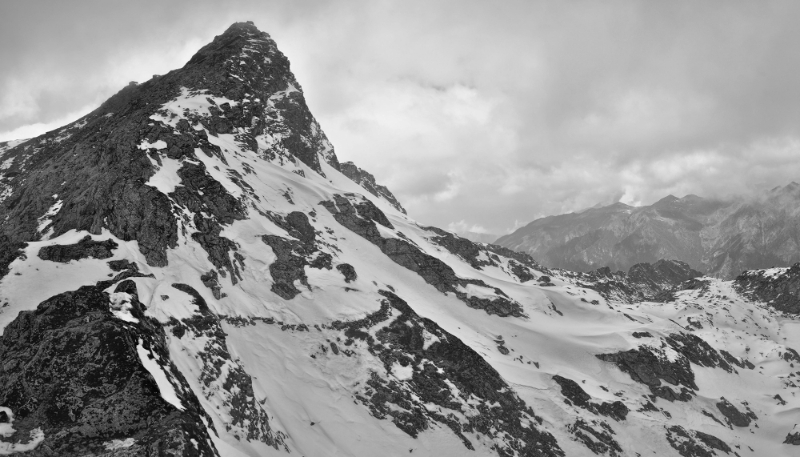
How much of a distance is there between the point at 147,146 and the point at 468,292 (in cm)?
6555

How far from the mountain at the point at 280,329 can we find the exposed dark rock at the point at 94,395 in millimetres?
88

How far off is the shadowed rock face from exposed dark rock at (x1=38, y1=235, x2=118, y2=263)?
2.54 meters

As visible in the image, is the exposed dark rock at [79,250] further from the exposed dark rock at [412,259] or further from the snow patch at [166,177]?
the exposed dark rock at [412,259]

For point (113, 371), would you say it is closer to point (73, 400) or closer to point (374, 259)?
point (73, 400)

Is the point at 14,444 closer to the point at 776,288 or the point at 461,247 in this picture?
the point at 461,247

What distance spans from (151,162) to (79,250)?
775 inches

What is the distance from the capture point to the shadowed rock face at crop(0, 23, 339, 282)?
2063 inches

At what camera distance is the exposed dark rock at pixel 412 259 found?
305 ft

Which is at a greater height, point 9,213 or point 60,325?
point 9,213

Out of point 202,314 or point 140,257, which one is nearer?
point 202,314

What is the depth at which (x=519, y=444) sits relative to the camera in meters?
57.8

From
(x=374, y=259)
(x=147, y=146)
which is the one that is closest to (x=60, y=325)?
(x=147, y=146)

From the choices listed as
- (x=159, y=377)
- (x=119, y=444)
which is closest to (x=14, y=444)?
(x=119, y=444)

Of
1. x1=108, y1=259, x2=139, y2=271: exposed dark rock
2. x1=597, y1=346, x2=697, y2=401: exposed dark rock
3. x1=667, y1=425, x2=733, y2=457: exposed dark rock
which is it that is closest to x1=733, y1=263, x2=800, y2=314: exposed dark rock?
x1=597, y1=346, x2=697, y2=401: exposed dark rock
